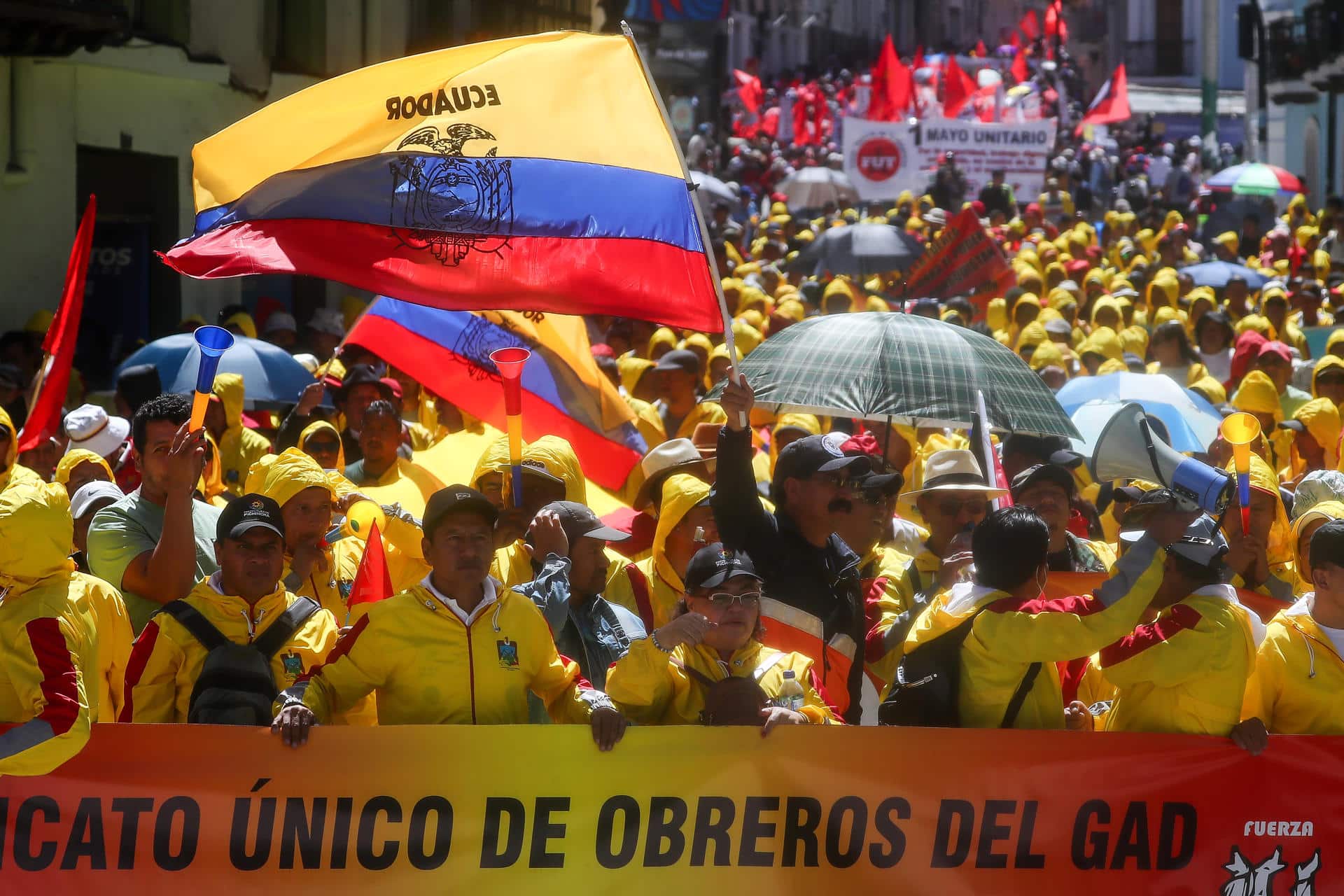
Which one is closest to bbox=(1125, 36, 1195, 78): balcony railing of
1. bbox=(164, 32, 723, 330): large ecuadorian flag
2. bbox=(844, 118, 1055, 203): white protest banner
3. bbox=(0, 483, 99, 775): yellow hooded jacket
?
bbox=(844, 118, 1055, 203): white protest banner

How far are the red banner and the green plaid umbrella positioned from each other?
662cm

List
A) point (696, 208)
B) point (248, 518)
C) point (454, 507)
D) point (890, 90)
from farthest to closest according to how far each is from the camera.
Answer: point (890, 90) → point (696, 208) → point (248, 518) → point (454, 507)

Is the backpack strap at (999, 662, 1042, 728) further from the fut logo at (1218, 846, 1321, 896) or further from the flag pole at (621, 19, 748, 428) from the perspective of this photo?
the flag pole at (621, 19, 748, 428)

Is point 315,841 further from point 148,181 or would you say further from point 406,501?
point 148,181

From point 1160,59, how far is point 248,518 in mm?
79156

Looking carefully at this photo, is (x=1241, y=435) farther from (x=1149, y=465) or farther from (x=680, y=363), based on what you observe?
(x=680, y=363)

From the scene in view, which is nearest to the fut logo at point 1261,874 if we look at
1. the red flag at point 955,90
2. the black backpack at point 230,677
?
the black backpack at point 230,677

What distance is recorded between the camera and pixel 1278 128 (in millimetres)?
47375

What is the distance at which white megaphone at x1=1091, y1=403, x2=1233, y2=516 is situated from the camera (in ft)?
15.0

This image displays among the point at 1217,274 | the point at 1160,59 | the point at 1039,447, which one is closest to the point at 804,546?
the point at 1039,447

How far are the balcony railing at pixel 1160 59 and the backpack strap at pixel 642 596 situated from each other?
A: 251 feet

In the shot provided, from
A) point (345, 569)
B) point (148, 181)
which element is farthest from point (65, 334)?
point (148, 181)

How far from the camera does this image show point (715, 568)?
4734 millimetres

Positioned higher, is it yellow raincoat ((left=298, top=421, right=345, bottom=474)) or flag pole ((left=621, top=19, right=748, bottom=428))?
flag pole ((left=621, top=19, right=748, bottom=428))
